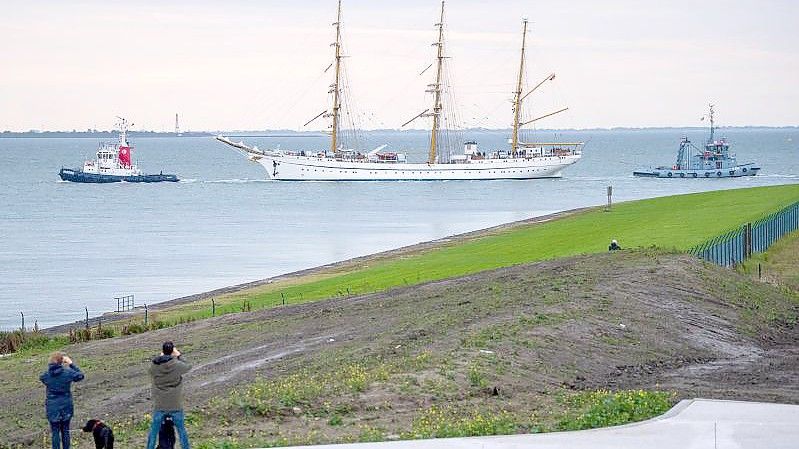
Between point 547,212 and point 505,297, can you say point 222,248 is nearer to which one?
point 547,212

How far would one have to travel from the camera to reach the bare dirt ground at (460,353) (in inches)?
701

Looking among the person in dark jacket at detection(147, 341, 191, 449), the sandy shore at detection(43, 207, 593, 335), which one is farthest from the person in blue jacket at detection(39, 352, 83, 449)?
the sandy shore at detection(43, 207, 593, 335)

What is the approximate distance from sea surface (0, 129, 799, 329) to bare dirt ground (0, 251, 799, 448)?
15.8 meters

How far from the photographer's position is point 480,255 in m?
47.6

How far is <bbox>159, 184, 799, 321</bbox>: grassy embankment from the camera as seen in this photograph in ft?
131

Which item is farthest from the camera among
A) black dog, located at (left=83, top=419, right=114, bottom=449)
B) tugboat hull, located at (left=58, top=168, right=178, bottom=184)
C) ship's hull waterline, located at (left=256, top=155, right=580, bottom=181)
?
ship's hull waterline, located at (left=256, top=155, right=580, bottom=181)

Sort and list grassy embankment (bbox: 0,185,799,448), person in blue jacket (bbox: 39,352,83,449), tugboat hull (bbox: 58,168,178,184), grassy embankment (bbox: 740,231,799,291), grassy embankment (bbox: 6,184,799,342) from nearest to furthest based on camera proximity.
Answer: person in blue jacket (bbox: 39,352,83,449)
grassy embankment (bbox: 0,185,799,448)
grassy embankment (bbox: 740,231,799,291)
grassy embankment (bbox: 6,184,799,342)
tugboat hull (bbox: 58,168,178,184)

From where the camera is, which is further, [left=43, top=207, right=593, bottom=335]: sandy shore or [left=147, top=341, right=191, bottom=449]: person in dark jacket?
[left=43, top=207, right=593, bottom=335]: sandy shore

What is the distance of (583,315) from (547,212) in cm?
6921

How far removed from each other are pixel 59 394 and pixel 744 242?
26.8 m

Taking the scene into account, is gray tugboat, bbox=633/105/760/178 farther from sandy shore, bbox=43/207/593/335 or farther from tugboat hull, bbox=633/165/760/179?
sandy shore, bbox=43/207/593/335

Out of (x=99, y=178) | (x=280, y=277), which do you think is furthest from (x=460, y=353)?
(x=99, y=178)

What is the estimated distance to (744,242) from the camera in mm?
38406

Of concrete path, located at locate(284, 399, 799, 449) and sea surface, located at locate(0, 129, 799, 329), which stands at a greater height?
concrete path, located at locate(284, 399, 799, 449)
